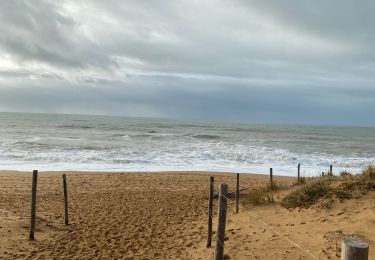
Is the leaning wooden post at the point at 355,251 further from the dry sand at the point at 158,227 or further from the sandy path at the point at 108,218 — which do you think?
the sandy path at the point at 108,218

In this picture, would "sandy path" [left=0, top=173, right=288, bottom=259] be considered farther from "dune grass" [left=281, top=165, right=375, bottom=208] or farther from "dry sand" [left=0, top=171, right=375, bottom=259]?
"dune grass" [left=281, top=165, right=375, bottom=208]

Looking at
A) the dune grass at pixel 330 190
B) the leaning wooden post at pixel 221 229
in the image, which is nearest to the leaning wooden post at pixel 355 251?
the leaning wooden post at pixel 221 229

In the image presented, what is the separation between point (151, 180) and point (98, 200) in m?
5.32

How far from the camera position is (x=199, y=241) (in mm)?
8984

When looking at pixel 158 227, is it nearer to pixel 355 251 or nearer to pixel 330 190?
pixel 330 190

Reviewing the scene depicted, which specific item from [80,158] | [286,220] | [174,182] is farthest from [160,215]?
[80,158]

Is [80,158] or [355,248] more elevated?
[355,248]

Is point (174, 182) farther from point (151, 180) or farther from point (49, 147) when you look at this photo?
point (49, 147)

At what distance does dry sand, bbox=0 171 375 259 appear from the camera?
Answer: 7.90 metres

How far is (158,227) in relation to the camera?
10.3 m

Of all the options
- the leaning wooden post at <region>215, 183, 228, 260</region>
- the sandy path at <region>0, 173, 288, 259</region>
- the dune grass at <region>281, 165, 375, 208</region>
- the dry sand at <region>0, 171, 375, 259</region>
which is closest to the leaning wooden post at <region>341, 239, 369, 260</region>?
the leaning wooden post at <region>215, 183, 228, 260</region>

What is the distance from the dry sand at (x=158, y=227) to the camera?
25.9 ft

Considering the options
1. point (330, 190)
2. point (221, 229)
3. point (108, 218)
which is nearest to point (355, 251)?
point (221, 229)

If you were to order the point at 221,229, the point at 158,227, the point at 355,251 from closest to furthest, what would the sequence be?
the point at 355,251 < the point at 221,229 < the point at 158,227
